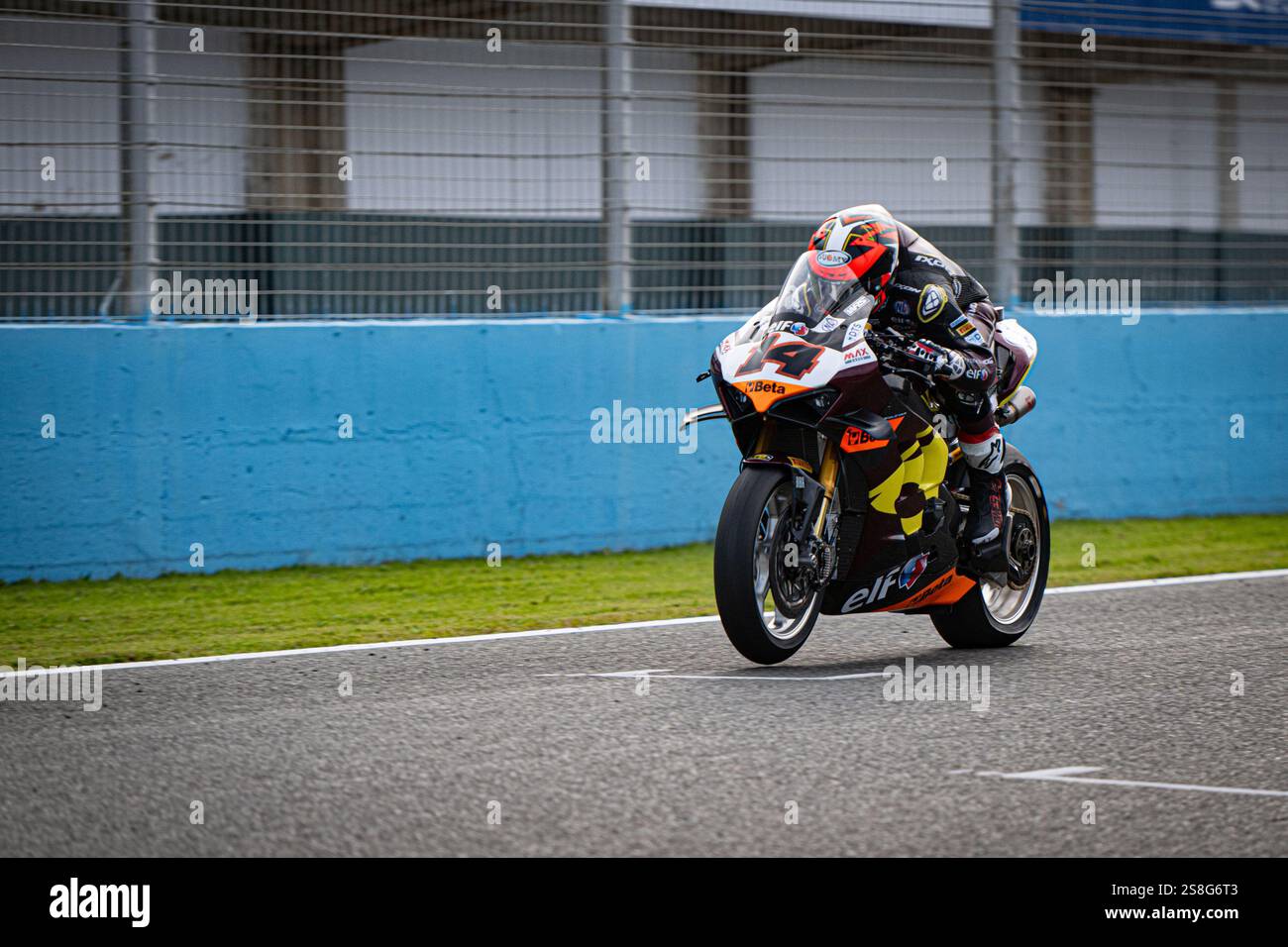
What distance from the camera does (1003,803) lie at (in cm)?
475

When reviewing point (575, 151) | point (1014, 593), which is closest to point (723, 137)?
point (575, 151)

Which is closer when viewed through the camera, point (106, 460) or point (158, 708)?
point (158, 708)

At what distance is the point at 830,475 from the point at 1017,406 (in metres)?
1.20

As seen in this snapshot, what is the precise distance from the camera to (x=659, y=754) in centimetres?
528

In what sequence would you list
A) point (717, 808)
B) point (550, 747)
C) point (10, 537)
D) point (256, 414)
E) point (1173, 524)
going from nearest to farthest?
1. point (717, 808)
2. point (550, 747)
3. point (10, 537)
4. point (256, 414)
5. point (1173, 524)

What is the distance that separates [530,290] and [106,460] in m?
2.78

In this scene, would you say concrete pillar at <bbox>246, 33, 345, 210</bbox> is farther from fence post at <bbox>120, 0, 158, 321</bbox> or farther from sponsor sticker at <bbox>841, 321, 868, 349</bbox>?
sponsor sticker at <bbox>841, 321, 868, 349</bbox>

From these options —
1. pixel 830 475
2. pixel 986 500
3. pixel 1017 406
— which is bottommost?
pixel 986 500

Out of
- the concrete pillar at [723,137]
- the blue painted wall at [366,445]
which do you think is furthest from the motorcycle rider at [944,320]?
the concrete pillar at [723,137]

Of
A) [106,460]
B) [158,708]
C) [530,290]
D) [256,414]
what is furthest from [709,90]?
[158,708]

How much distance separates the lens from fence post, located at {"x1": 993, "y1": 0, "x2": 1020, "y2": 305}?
39.2 feet

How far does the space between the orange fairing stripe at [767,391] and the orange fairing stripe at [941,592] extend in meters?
1.03
